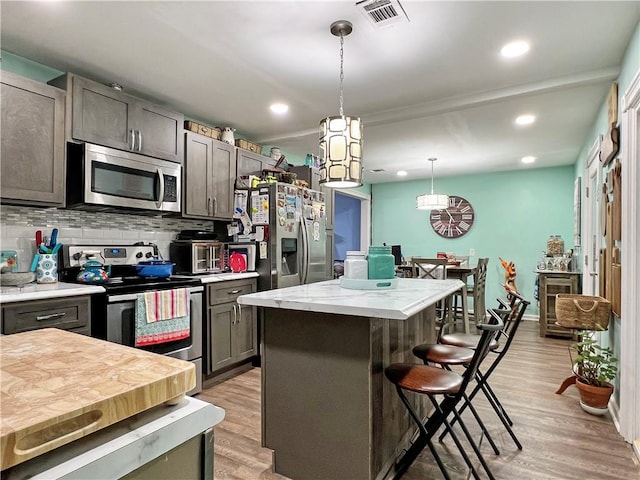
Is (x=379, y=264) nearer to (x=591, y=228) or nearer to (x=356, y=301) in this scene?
(x=356, y=301)

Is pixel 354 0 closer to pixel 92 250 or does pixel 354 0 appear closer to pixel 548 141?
pixel 92 250

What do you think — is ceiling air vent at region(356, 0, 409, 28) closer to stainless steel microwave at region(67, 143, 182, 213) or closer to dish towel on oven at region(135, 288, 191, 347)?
stainless steel microwave at region(67, 143, 182, 213)

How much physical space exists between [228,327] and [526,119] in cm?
363

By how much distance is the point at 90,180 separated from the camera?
8.81 feet

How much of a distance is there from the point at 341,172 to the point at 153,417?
1821 mm

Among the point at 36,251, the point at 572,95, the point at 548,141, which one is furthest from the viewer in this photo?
the point at 548,141

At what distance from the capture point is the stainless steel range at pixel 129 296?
246 centimetres

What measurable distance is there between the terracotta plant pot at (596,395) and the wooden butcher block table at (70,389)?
9.81 ft

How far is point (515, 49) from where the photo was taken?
2541 millimetres

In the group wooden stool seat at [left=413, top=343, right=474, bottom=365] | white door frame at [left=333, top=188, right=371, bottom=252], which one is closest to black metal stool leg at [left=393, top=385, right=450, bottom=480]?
wooden stool seat at [left=413, top=343, right=474, bottom=365]

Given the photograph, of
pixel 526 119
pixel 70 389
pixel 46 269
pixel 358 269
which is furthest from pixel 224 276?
pixel 526 119

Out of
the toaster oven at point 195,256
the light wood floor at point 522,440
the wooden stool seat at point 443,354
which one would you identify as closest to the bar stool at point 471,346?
the wooden stool seat at point 443,354

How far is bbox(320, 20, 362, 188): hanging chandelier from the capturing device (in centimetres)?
224

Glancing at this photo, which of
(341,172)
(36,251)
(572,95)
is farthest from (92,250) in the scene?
(572,95)
